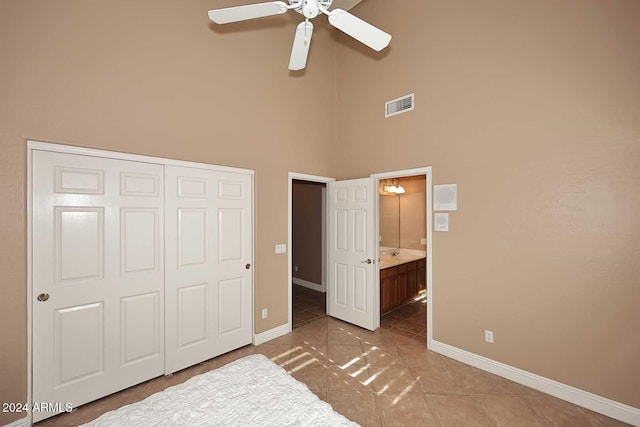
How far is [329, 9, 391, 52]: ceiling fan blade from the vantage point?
70.0 inches

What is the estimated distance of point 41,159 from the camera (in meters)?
2.00

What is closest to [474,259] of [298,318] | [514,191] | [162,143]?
A: [514,191]

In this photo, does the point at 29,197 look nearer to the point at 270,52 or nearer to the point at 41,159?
the point at 41,159

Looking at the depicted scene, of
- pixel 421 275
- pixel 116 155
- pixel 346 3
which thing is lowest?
pixel 421 275

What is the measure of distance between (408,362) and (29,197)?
12.4 feet

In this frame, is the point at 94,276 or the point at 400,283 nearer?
the point at 94,276

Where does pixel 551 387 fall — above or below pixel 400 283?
below

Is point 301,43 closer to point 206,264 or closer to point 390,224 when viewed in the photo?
point 206,264

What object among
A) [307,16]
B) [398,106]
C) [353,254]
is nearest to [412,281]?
[353,254]

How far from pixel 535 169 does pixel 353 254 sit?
2.33 metres

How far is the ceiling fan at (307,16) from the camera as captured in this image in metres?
1.73

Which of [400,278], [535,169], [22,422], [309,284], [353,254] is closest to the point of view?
[22,422]

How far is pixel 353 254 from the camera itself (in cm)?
385

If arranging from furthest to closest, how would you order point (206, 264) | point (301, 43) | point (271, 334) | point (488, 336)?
point (271, 334)
point (206, 264)
point (488, 336)
point (301, 43)
